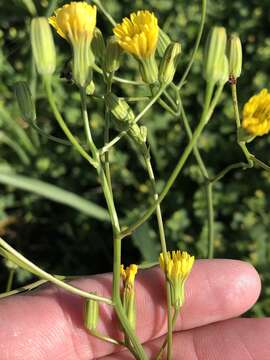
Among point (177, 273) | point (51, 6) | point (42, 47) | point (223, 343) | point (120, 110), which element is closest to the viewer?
point (42, 47)

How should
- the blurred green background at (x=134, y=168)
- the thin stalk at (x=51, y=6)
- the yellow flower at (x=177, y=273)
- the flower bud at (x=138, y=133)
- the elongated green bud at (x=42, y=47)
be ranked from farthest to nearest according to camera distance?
the blurred green background at (x=134, y=168) < the thin stalk at (x=51, y=6) < the yellow flower at (x=177, y=273) < the flower bud at (x=138, y=133) < the elongated green bud at (x=42, y=47)

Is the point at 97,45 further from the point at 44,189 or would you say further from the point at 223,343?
the point at 223,343

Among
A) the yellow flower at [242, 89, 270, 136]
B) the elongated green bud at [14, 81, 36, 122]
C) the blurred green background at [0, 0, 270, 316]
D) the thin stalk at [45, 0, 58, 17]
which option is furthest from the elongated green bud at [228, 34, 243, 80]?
the blurred green background at [0, 0, 270, 316]

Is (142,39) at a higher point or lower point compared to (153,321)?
higher

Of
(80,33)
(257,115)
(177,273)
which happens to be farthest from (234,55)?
(177,273)

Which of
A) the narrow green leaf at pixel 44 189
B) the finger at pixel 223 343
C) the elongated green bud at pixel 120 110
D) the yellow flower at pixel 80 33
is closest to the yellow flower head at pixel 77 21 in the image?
the yellow flower at pixel 80 33

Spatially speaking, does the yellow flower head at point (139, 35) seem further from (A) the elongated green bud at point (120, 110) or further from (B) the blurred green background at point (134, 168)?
(B) the blurred green background at point (134, 168)

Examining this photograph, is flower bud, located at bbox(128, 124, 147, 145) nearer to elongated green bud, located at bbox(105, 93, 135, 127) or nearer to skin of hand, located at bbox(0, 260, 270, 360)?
elongated green bud, located at bbox(105, 93, 135, 127)
